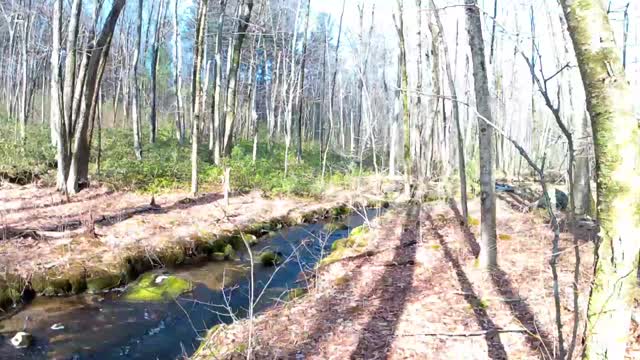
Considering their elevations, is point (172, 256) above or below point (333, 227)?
above

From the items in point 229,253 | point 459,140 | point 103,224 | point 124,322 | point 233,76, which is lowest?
point 124,322

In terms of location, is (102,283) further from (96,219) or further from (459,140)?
(459,140)

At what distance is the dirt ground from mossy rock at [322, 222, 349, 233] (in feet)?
4.25

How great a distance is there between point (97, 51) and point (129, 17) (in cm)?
2378

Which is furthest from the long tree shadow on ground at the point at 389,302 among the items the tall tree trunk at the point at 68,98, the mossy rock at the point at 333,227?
the tall tree trunk at the point at 68,98

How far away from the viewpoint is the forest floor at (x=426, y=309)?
4.84 m

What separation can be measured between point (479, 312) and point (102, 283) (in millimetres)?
6111

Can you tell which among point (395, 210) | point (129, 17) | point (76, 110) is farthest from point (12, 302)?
point (129, 17)

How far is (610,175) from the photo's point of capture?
6.82ft

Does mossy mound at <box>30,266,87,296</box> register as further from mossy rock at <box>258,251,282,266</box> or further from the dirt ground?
mossy rock at <box>258,251,282,266</box>

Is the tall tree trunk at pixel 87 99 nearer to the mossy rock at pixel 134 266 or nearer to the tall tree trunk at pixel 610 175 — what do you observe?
the mossy rock at pixel 134 266

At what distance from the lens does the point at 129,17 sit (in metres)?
33.6

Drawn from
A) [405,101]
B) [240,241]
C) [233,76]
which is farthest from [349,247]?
[233,76]

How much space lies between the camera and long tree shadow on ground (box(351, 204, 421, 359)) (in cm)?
499
